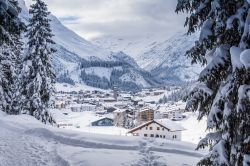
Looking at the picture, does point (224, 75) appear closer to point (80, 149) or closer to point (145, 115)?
point (80, 149)

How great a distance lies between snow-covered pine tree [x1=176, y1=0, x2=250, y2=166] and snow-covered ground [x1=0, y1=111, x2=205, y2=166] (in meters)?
6.89

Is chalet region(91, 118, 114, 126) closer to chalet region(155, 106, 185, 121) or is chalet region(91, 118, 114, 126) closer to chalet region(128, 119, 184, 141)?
chalet region(155, 106, 185, 121)

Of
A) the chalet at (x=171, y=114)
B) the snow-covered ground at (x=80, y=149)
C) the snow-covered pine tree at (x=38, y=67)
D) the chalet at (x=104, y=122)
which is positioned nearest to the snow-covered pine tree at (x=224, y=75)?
the snow-covered ground at (x=80, y=149)

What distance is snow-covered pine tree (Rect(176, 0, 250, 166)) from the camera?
9.05 m

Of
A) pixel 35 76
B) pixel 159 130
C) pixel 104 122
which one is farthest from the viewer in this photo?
pixel 104 122

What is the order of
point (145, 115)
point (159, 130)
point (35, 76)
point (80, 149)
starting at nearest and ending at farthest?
point (80, 149) → point (35, 76) → point (159, 130) → point (145, 115)

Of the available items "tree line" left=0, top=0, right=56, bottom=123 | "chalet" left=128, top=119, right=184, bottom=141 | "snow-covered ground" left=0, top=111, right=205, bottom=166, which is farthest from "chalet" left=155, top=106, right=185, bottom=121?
"snow-covered ground" left=0, top=111, right=205, bottom=166

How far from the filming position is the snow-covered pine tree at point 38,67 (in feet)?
113

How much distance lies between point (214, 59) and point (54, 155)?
10.6 m

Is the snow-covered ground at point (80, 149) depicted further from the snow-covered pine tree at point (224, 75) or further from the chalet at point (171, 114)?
the chalet at point (171, 114)

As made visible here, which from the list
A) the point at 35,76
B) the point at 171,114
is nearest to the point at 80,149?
the point at 35,76

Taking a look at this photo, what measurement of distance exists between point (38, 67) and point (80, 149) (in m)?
17.0

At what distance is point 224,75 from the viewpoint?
10.5 meters

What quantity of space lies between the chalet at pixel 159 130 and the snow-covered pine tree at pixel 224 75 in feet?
218
